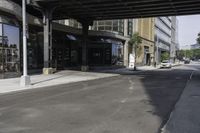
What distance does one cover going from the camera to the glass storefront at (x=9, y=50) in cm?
2586

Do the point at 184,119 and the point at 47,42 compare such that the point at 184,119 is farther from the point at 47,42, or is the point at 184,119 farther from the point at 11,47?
the point at 47,42

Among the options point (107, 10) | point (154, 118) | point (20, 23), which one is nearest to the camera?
point (154, 118)

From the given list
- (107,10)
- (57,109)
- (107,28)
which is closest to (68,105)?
(57,109)

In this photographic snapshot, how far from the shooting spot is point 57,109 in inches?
435

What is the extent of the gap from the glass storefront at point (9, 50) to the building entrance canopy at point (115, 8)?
4.94m

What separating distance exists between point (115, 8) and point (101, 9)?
65.9 inches

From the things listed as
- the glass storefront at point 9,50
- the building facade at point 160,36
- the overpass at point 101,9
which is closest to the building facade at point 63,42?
the glass storefront at point 9,50

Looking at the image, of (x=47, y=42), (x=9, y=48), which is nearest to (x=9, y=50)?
(x=9, y=48)

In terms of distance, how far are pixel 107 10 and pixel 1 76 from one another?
1542 cm

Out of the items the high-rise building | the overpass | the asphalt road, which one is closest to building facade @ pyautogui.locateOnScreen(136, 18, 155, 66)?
the high-rise building

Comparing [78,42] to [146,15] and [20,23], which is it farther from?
[20,23]

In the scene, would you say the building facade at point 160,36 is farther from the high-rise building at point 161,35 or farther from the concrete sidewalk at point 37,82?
the concrete sidewalk at point 37,82

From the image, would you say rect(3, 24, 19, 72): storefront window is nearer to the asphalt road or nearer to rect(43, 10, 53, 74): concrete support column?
rect(43, 10, 53, 74): concrete support column

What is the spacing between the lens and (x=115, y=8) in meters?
34.6
